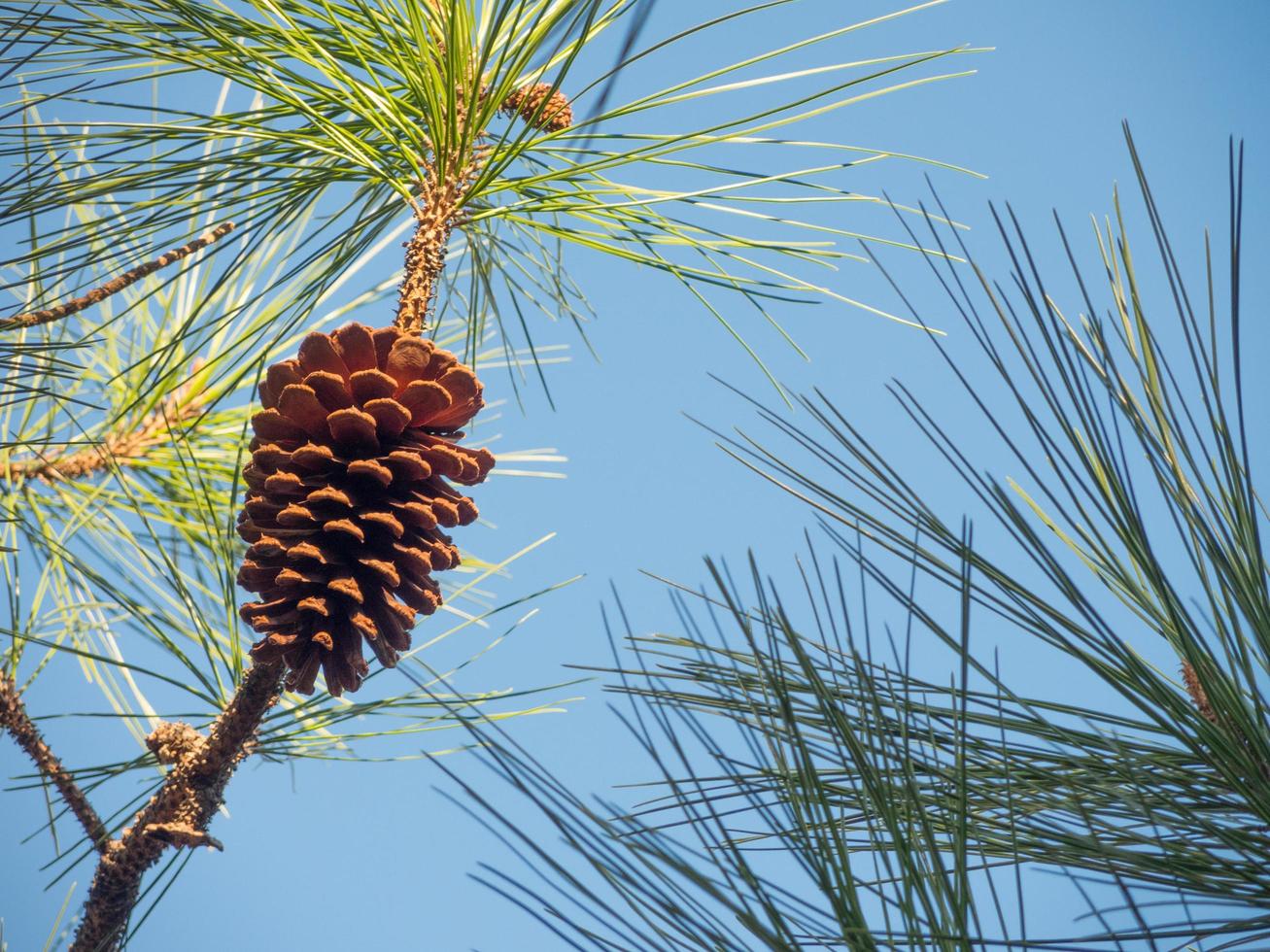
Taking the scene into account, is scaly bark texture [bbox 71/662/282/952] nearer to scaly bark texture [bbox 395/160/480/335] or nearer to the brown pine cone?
A: the brown pine cone

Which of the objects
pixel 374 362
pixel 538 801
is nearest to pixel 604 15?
pixel 374 362

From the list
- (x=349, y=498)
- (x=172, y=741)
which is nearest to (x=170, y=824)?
(x=172, y=741)

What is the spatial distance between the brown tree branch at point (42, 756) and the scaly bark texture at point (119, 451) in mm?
248

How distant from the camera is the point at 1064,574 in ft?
1.51

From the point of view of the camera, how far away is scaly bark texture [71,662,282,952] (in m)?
0.59

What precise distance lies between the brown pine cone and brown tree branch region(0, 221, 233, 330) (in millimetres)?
125

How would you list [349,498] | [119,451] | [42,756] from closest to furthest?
[349,498] → [42,756] → [119,451]

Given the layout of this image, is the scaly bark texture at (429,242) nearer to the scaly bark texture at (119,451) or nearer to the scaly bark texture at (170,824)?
the scaly bark texture at (170,824)

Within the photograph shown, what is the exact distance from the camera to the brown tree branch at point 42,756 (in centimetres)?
67

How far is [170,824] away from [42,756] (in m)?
0.17

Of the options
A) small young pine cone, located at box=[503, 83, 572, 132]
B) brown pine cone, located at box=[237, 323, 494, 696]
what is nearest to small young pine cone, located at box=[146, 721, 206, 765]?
brown pine cone, located at box=[237, 323, 494, 696]

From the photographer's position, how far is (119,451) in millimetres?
999

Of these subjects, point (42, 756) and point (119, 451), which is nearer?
point (42, 756)

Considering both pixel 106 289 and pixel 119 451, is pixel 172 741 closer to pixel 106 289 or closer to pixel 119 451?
pixel 106 289
